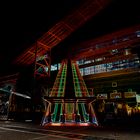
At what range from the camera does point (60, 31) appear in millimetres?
27203

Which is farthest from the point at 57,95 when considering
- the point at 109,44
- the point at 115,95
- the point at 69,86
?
the point at 109,44

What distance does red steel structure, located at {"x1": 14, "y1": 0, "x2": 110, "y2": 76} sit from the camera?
23.4 m

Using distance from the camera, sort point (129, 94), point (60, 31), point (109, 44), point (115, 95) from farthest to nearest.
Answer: point (60, 31), point (109, 44), point (115, 95), point (129, 94)

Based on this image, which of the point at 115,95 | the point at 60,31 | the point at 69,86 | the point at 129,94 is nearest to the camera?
the point at 129,94

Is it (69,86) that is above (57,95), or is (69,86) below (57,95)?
above

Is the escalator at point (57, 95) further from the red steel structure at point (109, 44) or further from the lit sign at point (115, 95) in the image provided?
the lit sign at point (115, 95)

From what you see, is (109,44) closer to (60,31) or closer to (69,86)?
(60,31)

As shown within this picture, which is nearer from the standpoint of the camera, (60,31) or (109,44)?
(109,44)

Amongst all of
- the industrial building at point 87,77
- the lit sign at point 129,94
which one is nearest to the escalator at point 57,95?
the industrial building at point 87,77

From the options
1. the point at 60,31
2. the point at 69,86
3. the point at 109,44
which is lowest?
the point at 69,86

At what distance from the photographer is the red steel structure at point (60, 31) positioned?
76.6 ft

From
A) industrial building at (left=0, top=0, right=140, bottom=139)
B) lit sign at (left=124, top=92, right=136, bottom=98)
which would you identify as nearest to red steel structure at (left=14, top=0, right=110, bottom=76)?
industrial building at (left=0, top=0, right=140, bottom=139)

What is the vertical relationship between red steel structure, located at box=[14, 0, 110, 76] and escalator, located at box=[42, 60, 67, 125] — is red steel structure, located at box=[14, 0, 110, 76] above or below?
above

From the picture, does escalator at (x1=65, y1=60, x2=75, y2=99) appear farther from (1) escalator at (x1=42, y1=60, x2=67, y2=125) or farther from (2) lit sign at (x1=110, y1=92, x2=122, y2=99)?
(2) lit sign at (x1=110, y1=92, x2=122, y2=99)
